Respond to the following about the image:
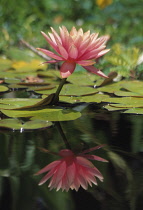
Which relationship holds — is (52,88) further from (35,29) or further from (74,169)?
(35,29)

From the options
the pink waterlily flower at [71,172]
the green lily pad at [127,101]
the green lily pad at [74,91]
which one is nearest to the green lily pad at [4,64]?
the green lily pad at [74,91]

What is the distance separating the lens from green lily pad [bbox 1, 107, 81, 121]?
1.43m

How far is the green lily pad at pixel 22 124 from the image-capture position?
1278mm

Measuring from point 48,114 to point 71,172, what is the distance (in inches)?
22.9

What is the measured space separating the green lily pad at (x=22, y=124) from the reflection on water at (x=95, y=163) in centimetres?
2

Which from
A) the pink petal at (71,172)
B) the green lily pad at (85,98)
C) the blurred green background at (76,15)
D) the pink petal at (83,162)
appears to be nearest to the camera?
the pink petal at (71,172)

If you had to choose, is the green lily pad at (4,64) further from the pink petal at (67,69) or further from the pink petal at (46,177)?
the pink petal at (46,177)

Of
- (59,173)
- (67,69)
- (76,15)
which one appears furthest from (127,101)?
(76,15)

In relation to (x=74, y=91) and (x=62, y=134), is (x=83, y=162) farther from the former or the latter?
(x=74, y=91)

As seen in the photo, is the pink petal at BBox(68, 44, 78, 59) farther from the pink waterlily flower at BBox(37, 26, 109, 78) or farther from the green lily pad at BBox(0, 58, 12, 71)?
the green lily pad at BBox(0, 58, 12, 71)

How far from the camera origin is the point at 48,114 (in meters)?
1.48

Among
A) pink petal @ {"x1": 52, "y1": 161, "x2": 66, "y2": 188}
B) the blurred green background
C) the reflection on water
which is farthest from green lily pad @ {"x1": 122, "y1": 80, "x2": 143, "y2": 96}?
the blurred green background

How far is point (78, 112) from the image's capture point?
1540 millimetres

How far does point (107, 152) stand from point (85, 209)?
1.18ft
